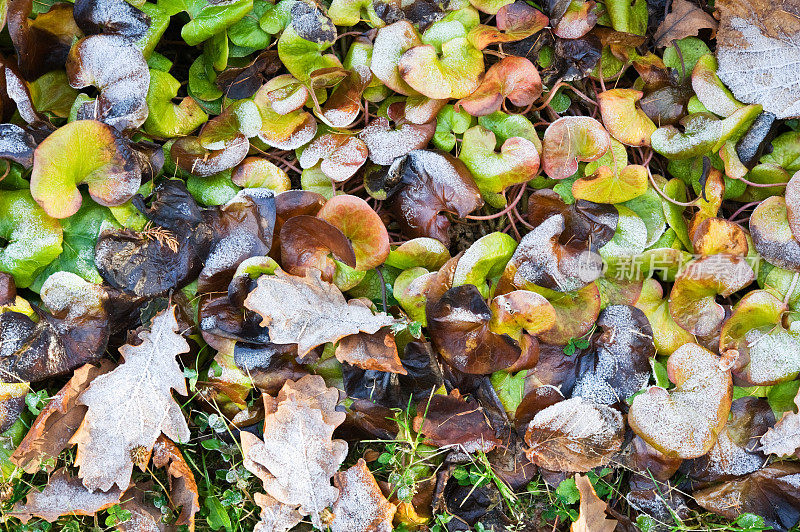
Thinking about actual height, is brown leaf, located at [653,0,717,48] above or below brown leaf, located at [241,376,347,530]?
above

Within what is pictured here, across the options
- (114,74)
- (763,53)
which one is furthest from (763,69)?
(114,74)

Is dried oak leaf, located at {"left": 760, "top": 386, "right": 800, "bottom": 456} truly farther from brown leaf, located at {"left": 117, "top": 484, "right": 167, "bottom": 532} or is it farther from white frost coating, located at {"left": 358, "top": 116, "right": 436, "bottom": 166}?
brown leaf, located at {"left": 117, "top": 484, "right": 167, "bottom": 532}

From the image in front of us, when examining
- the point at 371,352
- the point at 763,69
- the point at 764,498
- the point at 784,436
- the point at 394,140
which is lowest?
the point at 764,498

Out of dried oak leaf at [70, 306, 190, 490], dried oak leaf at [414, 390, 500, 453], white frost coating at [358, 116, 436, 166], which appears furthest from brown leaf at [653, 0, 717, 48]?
dried oak leaf at [70, 306, 190, 490]

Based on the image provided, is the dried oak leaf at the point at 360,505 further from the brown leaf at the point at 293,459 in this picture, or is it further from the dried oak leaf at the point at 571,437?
the dried oak leaf at the point at 571,437

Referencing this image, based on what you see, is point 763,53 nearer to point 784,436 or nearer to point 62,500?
point 784,436

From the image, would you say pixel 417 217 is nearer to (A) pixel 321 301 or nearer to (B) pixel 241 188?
(A) pixel 321 301

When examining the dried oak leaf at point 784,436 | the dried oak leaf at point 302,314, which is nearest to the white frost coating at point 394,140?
the dried oak leaf at point 302,314
